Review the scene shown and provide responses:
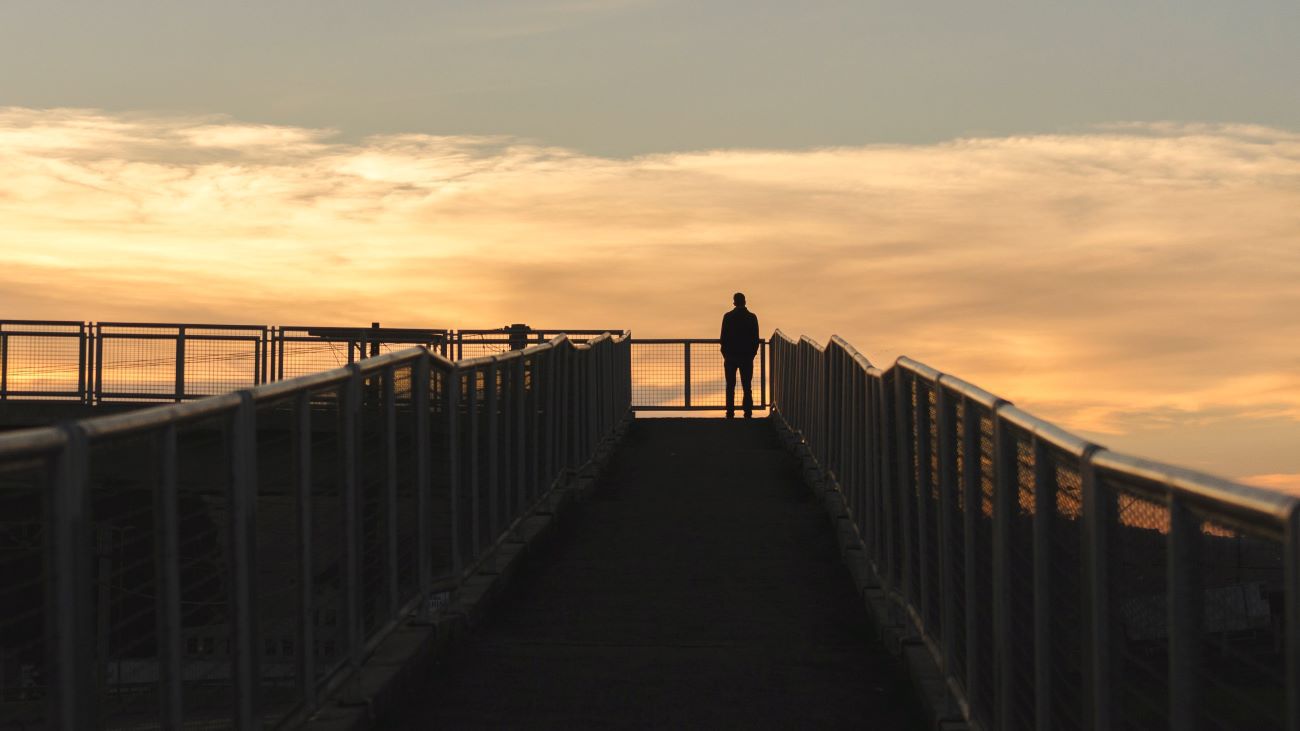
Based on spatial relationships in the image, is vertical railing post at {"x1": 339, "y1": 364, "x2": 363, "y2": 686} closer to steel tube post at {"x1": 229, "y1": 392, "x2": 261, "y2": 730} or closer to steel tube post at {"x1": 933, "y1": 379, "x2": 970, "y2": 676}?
steel tube post at {"x1": 229, "y1": 392, "x2": 261, "y2": 730}

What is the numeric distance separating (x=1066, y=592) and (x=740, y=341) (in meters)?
23.5

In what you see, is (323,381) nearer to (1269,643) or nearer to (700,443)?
(1269,643)

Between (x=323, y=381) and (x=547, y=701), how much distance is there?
2245 mm

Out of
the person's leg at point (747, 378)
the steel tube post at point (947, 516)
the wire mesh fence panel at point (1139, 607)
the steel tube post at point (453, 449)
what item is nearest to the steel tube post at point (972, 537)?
the steel tube post at point (947, 516)

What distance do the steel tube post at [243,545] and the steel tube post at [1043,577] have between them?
2534 millimetres

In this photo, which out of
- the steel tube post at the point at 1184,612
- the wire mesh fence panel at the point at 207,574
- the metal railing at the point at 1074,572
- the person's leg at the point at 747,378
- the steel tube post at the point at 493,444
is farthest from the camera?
the person's leg at the point at 747,378

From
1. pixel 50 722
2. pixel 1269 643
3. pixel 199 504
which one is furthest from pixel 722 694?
pixel 1269 643

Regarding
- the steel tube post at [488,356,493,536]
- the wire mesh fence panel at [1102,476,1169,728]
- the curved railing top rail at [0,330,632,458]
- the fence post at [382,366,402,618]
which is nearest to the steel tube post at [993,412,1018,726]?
the wire mesh fence panel at [1102,476,1169,728]

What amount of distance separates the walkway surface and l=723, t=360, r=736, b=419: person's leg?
Result: 1208cm

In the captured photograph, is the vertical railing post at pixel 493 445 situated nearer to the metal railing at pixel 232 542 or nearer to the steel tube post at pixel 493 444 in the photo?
the steel tube post at pixel 493 444

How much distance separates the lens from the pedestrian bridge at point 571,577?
396 cm

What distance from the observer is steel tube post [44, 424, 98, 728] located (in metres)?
4.18

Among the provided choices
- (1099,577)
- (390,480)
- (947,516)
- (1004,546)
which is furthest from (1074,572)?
(390,480)

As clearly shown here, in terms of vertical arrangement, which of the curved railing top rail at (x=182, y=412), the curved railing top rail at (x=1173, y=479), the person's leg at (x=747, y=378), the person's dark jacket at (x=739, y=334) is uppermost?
the person's dark jacket at (x=739, y=334)
